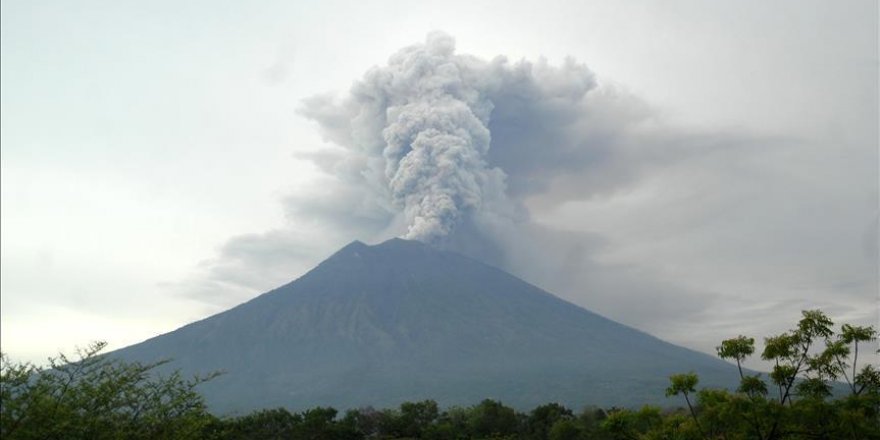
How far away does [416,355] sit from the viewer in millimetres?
170500

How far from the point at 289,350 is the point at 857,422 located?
6571 inches

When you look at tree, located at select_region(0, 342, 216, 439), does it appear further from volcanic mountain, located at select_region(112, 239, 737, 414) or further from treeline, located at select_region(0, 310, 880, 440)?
volcanic mountain, located at select_region(112, 239, 737, 414)

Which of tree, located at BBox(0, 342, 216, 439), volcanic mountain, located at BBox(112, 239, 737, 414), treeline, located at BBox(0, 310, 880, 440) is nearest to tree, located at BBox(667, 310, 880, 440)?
treeline, located at BBox(0, 310, 880, 440)

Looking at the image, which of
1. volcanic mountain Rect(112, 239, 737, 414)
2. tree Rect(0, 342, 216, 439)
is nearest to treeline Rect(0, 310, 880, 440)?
tree Rect(0, 342, 216, 439)

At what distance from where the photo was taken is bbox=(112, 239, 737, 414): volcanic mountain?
140 metres

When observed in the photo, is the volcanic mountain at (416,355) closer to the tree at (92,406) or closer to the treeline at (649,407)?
the treeline at (649,407)

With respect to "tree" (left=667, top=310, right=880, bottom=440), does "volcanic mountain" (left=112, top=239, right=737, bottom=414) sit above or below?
above

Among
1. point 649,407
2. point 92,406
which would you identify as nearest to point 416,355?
point 649,407

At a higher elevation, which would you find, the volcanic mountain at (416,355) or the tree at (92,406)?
the volcanic mountain at (416,355)

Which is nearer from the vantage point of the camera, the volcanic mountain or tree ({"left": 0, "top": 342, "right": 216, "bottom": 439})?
tree ({"left": 0, "top": 342, "right": 216, "bottom": 439})

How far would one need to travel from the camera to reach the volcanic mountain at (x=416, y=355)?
140 metres

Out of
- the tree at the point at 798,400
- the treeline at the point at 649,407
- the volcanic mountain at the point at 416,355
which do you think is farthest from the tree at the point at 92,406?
the volcanic mountain at the point at 416,355

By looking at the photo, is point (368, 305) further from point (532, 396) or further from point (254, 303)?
point (532, 396)

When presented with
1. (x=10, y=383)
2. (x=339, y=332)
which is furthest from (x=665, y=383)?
(x=10, y=383)
